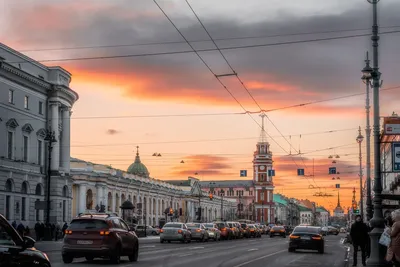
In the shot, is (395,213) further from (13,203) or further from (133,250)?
(13,203)

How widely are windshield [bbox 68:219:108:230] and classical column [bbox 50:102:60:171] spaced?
5234cm

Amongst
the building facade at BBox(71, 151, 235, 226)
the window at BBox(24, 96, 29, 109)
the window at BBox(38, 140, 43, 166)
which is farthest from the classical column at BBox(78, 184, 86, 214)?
the window at BBox(24, 96, 29, 109)

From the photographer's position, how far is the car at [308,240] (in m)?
39.5

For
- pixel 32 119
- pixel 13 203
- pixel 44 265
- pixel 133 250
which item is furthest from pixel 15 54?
pixel 44 265

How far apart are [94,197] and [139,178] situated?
23407 mm

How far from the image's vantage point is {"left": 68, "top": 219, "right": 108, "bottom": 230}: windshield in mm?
26109

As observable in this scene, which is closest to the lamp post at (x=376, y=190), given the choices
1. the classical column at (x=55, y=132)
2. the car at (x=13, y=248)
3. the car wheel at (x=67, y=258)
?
the car wheel at (x=67, y=258)

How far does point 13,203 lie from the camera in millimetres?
68062

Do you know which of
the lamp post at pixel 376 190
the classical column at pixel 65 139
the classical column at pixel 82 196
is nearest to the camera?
the lamp post at pixel 376 190

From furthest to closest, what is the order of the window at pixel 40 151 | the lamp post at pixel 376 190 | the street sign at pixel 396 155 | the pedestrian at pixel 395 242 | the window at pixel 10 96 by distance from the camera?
the window at pixel 40 151
the window at pixel 10 96
the street sign at pixel 396 155
the lamp post at pixel 376 190
the pedestrian at pixel 395 242

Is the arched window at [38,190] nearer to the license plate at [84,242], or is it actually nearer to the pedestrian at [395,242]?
the license plate at [84,242]

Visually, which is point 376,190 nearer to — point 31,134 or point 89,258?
point 89,258

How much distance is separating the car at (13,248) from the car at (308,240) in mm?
28724

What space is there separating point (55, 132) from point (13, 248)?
6797 centimetres
